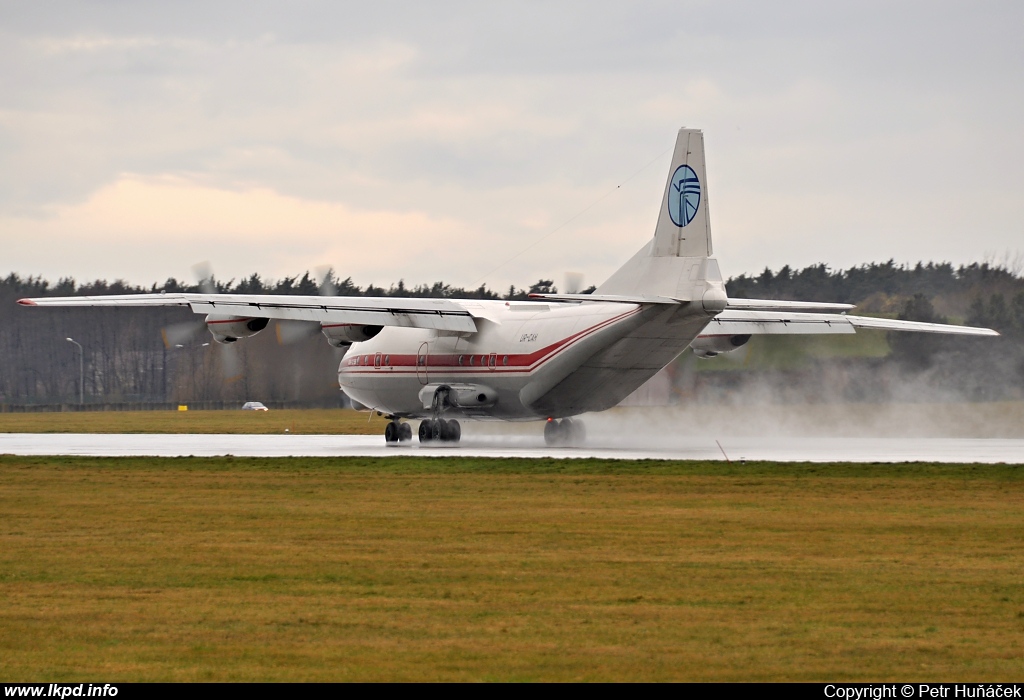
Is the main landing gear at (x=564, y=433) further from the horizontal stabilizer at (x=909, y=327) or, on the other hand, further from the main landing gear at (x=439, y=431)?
the horizontal stabilizer at (x=909, y=327)

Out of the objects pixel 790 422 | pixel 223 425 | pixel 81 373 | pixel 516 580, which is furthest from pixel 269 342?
pixel 81 373

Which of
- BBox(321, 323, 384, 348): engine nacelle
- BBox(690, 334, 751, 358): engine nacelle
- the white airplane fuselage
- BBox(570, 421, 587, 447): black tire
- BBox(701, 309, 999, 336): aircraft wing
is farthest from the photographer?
BBox(690, 334, 751, 358): engine nacelle

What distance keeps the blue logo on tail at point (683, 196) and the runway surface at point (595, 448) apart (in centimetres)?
581

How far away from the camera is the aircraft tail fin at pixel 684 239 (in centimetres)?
2989

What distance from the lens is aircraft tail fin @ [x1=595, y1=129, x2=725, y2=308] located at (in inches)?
1177

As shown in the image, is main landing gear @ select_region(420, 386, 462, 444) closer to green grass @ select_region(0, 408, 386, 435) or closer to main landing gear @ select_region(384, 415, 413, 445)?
main landing gear @ select_region(384, 415, 413, 445)

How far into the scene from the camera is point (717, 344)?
37500 mm

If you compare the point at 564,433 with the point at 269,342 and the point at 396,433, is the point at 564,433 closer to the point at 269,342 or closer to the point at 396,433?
the point at 396,433

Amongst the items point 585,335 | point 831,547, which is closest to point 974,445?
point 585,335

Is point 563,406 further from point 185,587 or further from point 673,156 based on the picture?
point 185,587

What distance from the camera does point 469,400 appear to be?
3562 cm

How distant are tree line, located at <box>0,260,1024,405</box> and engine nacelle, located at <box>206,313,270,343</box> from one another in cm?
87

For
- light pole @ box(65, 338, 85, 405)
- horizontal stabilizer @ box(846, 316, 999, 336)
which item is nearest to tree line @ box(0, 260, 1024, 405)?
light pole @ box(65, 338, 85, 405)

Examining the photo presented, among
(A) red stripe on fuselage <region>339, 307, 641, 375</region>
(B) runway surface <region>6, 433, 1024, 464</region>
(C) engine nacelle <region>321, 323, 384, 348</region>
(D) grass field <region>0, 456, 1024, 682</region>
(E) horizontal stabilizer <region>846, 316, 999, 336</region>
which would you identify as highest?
(E) horizontal stabilizer <region>846, 316, 999, 336</region>
